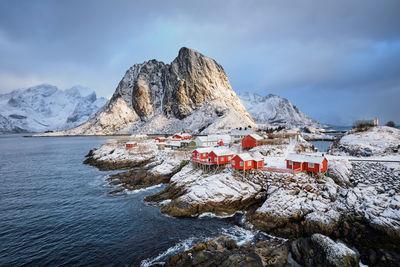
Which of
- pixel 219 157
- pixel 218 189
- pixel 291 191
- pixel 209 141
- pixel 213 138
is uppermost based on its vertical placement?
pixel 213 138

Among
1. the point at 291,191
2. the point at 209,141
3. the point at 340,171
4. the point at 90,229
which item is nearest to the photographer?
the point at 90,229

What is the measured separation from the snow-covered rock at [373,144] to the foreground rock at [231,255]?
1419 inches

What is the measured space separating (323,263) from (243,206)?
11204mm

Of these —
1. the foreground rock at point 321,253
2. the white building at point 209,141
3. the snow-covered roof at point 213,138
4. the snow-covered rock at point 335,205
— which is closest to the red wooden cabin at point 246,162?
the snow-covered rock at point 335,205

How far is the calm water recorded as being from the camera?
1675 cm

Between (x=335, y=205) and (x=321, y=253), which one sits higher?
(x=335, y=205)

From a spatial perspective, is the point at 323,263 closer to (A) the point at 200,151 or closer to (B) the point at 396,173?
(B) the point at 396,173

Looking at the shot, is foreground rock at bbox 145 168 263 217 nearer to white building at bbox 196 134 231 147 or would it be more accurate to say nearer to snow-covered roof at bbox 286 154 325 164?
snow-covered roof at bbox 286 154 325 164

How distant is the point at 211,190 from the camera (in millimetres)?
26703

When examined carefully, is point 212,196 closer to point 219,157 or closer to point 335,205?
point 219,157

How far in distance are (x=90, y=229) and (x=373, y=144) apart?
54.4 meters

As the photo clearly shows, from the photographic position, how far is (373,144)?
140ft

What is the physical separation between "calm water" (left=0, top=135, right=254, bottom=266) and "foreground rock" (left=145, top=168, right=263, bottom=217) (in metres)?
1.78

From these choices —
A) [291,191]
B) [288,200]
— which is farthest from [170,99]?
[288,200]
